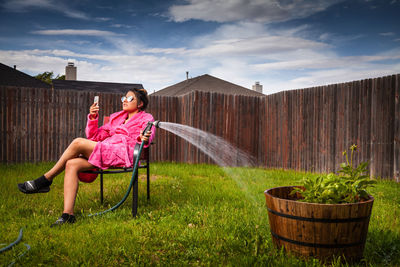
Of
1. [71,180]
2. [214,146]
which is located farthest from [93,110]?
[214,146]

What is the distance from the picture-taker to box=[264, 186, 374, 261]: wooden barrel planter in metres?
1.78

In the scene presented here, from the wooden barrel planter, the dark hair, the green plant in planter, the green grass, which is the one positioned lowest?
the green grass

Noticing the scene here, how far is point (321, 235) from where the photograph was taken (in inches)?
71.7

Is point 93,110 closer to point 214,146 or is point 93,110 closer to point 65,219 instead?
point 65,219

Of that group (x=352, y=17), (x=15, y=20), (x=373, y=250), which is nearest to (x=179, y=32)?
→ (x=352, y=17)

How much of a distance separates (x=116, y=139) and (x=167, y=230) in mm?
1263

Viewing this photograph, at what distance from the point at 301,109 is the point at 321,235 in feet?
17.2

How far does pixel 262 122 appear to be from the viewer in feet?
25.5

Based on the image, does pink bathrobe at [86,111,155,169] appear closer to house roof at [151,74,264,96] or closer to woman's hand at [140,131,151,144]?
woman's hand at [140,131,151,144]

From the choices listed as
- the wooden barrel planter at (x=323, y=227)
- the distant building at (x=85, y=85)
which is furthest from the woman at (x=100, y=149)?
the distant building at (x=85, y=85)

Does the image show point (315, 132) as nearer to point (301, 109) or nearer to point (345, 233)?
point (301, 109)

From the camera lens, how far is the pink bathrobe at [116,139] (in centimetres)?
315

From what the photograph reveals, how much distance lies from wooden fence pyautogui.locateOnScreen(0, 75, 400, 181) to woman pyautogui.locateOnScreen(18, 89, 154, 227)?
Result: 12.9 feet

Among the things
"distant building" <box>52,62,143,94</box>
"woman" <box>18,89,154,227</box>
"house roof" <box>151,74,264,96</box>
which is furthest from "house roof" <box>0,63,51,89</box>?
"woman" <box>18,89,154,227</box>
